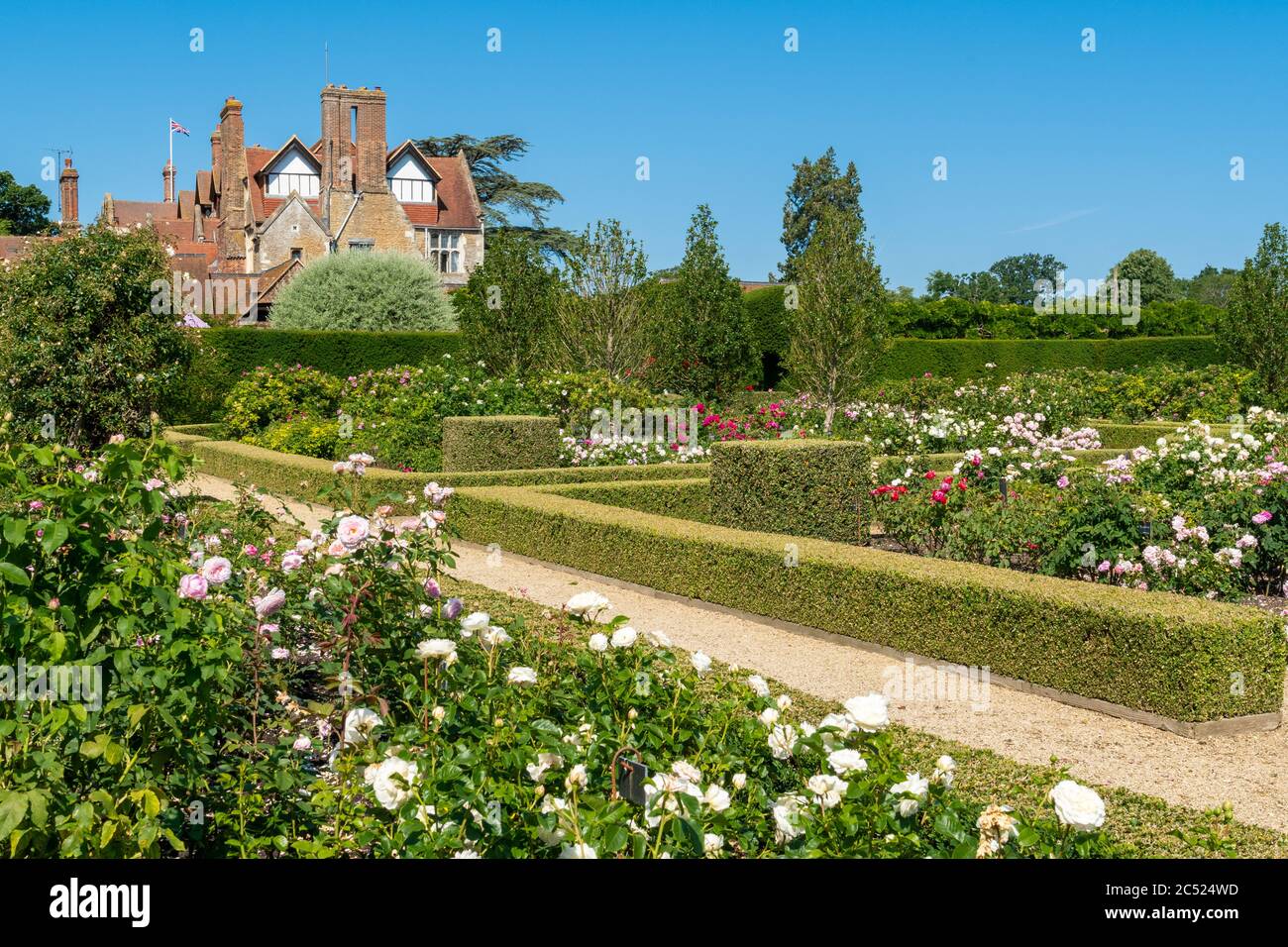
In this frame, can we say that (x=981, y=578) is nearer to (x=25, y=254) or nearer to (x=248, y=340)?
(x=25, y=254)

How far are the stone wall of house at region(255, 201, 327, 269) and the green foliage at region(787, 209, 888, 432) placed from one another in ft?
92.7

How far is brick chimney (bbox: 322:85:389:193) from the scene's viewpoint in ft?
134

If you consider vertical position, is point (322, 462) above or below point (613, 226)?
below

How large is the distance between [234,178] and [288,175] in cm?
→ 200

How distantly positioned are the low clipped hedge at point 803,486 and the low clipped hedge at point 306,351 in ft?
46.1

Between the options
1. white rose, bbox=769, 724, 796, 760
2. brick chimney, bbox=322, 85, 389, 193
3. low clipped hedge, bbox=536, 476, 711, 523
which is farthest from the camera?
brick chimney, bbox=322, 85, 389, 193

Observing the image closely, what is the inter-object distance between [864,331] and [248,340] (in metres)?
13.7

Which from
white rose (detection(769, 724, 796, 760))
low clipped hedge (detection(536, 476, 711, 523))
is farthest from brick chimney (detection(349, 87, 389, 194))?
white rose (detection(769, 724, 796, 760))

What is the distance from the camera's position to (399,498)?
4781 millimetres

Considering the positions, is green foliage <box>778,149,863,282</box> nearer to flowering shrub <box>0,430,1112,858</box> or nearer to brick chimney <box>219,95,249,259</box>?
brick chimney <box>219,95,249,259</box>
